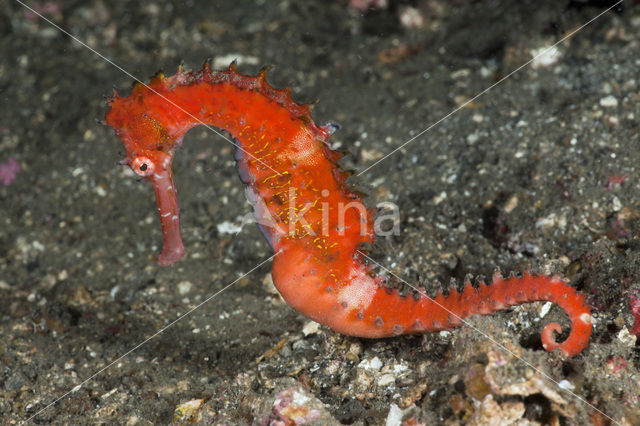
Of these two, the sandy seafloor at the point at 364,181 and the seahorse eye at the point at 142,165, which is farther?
the seahorse eye at the point at 142,165

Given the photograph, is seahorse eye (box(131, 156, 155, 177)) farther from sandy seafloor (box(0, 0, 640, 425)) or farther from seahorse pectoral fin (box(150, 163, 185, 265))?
sandy seafloor (box(0, 0, 640, 425))

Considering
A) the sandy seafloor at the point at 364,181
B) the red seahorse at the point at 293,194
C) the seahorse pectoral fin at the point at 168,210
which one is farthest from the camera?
the seahorse pectoral fin at the point at 168,210

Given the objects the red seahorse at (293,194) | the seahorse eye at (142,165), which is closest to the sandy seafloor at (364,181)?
the red seahorse at (293,194)

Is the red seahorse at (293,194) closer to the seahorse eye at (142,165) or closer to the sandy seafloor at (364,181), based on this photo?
the seahorse eye at (142,165)

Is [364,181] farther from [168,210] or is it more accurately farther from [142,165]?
[142,165]

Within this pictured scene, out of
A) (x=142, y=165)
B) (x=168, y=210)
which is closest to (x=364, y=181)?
(x=168, y=210)
